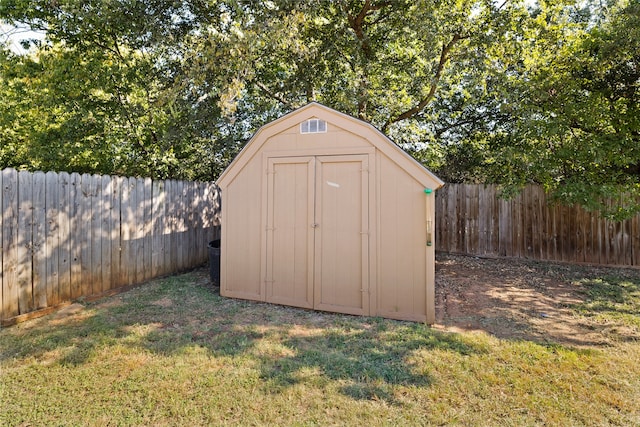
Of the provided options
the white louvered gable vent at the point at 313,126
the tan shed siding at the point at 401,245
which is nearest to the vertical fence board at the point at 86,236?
the white louvered gable vent at the point at 313,126

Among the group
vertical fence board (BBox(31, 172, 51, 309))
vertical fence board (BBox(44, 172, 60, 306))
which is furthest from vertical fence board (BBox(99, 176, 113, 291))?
vertical fence board (BBox(31, 172, 51, 309))

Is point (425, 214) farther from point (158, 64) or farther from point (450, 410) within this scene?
point (158, 64)

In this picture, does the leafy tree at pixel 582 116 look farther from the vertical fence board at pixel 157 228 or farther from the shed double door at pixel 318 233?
the vertical fence board at pixel 157 228

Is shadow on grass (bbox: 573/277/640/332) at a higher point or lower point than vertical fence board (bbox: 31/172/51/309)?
lower

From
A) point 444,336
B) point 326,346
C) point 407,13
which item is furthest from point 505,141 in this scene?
point 326,346

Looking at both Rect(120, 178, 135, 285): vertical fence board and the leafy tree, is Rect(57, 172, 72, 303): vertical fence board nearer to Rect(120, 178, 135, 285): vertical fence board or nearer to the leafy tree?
Rect(120, 178, 135, 285): vertical fence board

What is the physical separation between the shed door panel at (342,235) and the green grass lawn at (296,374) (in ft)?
1.23

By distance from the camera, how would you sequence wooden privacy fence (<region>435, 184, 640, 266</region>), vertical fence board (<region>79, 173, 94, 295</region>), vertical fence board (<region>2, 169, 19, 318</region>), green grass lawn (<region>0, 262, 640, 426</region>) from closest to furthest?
green grass lawn (<region>0, 262, 640, 426</region>), vertical fence board (<region>2, 169, 19, 318</region>), vertical fence board (<region>79, 173, 94, 295</region>), wooden privacy fence (<region>435, 184, 640, 266</region>)

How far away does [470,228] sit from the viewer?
9.21m

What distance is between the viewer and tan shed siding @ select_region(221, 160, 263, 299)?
5.51m

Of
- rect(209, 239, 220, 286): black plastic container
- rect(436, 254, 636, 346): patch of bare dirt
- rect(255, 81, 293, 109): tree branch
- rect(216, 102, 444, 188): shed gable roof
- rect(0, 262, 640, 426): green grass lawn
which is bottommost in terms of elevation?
rect(0, 262, 640, 426): green grass lawn

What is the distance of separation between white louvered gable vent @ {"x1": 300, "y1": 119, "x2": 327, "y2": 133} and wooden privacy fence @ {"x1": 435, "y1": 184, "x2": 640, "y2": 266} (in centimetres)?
553

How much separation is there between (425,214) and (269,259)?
7.83 feet

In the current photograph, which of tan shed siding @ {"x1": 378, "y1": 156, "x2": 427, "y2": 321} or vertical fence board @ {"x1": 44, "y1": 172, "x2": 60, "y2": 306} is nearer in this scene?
tan shed siding @ {"x1": 378, "y1": 156, "x2": 427, "y2": 321}
